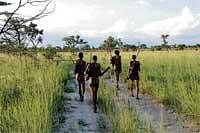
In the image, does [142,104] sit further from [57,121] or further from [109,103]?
[57,121]

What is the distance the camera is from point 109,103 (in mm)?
12133

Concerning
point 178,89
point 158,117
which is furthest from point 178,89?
point 158,117

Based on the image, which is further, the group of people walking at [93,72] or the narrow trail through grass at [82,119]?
the group of people walking at [93,72]

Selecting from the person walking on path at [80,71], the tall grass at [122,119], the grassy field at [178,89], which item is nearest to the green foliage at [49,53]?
the grassy field at [178,89]

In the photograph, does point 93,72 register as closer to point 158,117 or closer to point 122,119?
point 158,117

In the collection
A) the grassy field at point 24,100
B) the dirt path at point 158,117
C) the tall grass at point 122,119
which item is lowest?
the dirt path at point 158,117

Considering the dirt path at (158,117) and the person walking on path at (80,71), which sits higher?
the person walking on path at (80,71)

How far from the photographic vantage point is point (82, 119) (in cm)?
1241

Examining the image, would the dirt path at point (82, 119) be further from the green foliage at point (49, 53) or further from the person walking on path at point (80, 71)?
the green foliage at point (49, 53)

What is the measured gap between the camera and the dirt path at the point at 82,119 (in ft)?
35.7

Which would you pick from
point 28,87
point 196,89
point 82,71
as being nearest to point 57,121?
point 28,87

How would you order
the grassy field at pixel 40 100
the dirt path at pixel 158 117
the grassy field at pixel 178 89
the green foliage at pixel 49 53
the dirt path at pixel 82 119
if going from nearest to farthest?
the grassy field at pixel 40 100 → the dirt path at pixel 82 119 → the dirt path at pixel 158 117 → the grassy field at pixel 178 89 → the green foliage at pixel 49 53

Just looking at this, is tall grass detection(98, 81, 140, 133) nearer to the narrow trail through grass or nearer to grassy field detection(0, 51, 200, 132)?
grassy field detection(0, 51, 200, 132)

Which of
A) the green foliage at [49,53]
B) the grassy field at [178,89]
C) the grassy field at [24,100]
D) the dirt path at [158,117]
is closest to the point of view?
the grassy field at [24,100]
